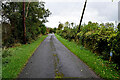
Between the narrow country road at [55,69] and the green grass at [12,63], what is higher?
the green grass at [12,63]

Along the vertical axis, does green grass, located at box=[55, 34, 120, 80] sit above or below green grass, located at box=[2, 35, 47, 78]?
below

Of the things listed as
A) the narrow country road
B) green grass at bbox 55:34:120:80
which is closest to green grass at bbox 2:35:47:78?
the narrow country road

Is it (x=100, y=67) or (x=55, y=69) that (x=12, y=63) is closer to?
(x=55, y=69)

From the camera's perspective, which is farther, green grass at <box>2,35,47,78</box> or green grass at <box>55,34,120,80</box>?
green grass at <box>55,34,120,80</box>

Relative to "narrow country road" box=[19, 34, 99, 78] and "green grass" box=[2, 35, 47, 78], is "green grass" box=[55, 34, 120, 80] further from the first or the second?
"green grass" box=[2, 35, 47, 78]

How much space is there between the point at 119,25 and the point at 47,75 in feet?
16.0

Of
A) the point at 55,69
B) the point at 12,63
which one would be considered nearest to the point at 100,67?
the point at 55,69

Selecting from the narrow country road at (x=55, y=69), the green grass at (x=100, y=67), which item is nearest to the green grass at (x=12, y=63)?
the narrow country road at (x=55, y=69)

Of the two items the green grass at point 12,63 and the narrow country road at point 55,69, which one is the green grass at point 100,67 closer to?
the narrow country road at point 55,69

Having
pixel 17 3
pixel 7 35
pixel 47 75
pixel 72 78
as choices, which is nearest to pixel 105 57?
pixel 72 78

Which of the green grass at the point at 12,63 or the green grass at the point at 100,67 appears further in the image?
the green grass at the point at 100,67

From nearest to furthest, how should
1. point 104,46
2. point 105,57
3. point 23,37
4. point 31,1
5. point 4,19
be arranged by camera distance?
point 105,57 < point 104,46 < point 4,19 < point 23,37 < point 31,1

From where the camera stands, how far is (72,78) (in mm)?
3914

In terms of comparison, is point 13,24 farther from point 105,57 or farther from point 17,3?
point 105,57
